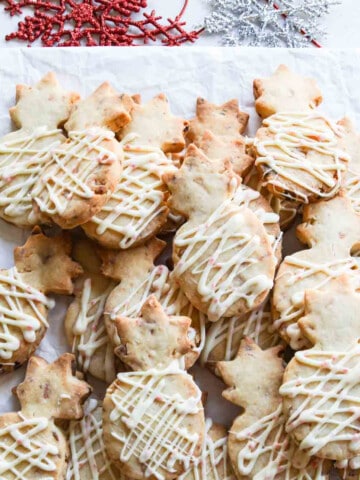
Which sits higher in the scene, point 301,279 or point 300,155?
point 300,155

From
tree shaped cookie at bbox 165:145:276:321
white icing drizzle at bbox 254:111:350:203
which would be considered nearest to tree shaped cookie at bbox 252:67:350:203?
white icing drizzle at bbox 254:111:350:203

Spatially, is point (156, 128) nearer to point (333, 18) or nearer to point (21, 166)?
point (21, 166)

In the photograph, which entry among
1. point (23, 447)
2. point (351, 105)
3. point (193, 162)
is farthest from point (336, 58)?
point (23, 447)

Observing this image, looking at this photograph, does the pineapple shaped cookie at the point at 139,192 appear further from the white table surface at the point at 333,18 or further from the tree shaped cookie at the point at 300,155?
the white table surface at the point at 333,18

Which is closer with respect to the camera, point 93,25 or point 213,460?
point 213,460

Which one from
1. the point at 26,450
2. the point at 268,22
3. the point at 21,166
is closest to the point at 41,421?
the point at 26,450

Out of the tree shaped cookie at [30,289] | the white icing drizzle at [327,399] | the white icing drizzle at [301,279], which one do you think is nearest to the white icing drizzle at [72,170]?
→ the tree shaped cookie at [30,289]
